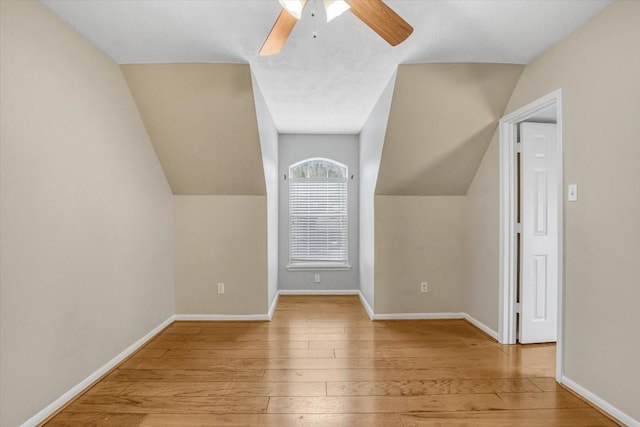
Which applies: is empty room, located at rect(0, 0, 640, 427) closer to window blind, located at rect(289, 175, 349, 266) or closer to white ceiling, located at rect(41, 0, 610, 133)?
white ceiling, located at rect(41, 0, 610, 133)

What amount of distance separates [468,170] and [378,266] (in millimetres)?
1416

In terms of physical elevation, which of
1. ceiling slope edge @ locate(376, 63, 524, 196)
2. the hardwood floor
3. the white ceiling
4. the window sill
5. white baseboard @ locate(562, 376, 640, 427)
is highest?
the white ceiling

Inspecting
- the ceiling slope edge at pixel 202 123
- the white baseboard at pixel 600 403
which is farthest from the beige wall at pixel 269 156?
the white baseboard at pixel 600 403

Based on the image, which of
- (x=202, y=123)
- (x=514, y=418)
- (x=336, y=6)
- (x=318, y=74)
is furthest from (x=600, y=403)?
(x=202, y=123)

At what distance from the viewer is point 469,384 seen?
243 cm

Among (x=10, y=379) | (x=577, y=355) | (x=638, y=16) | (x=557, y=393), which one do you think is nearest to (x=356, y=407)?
(x=557, y=393)

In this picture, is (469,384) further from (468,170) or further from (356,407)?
(468,170)

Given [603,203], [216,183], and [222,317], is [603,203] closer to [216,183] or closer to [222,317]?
[216,183]

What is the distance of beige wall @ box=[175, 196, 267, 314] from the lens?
3.92 m

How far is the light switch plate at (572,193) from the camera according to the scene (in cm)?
234

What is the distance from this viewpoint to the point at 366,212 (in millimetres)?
Answer: 4477

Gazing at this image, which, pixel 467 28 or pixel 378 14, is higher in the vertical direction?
pixel 467 28

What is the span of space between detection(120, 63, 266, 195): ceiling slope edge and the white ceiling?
0.14m

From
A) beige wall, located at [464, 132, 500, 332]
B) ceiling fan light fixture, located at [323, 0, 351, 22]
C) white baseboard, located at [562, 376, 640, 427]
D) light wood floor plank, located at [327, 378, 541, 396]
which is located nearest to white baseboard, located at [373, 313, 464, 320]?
beige wall, located at [464, 132, 500, 332]
